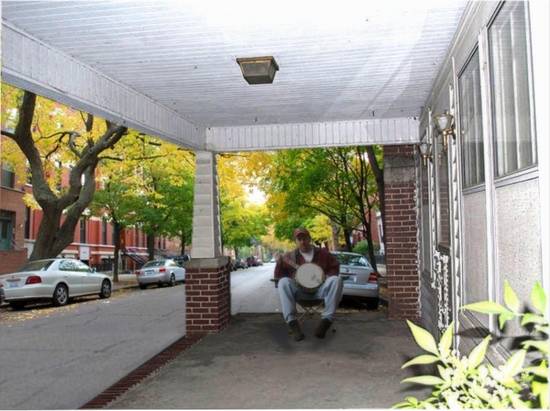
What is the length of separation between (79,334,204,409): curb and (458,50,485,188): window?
3.82 meters

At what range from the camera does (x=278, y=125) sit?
325 inches

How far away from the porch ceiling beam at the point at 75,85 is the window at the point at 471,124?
3.66 m

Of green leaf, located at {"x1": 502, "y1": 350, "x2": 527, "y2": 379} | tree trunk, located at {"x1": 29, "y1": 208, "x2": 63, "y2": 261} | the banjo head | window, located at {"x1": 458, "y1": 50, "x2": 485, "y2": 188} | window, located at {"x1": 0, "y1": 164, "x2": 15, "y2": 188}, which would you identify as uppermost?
window, located at {"x1": 0, "y1": 164, "x2": 15, "y2": 188}

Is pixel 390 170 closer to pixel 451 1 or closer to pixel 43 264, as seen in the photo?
pixel 451 1

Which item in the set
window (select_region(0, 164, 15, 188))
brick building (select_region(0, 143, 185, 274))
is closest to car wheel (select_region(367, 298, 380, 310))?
brick building (select_region(0, 143, 185, 274))

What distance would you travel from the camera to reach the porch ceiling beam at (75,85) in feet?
14.3

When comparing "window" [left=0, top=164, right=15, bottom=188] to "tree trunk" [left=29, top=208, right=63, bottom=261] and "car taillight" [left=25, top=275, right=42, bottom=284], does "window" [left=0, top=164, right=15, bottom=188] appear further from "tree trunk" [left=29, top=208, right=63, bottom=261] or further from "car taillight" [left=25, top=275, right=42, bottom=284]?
"car taillight" [left=25, top=275, right=42, bottom=284]

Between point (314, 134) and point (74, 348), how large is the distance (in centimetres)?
501

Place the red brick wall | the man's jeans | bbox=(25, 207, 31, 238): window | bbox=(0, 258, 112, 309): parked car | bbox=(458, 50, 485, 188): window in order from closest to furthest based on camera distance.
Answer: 1. bbox=(458, 50, 485, 188): window
2. the man's jeans
3. bbox=(0, 258, 112, 309): parked car
4. the red brick wall
5. bbox=(25, 207, 31, 238): window

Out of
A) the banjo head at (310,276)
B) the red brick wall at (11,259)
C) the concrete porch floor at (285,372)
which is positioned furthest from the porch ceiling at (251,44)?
the red brick wall at (11,259)

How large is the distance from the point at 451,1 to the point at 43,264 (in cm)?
1359

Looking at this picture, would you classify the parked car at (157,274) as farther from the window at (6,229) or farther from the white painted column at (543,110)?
the white painted column at (543,110)

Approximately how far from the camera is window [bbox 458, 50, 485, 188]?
3746mm

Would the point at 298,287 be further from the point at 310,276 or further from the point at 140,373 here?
the point at 140,373
